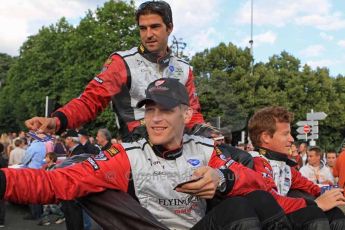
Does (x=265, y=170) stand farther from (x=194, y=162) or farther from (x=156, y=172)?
(x=156, y=172)

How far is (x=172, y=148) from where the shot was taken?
3.11 metres

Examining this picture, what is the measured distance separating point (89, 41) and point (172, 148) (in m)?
37.9

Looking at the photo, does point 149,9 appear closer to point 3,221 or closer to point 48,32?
point 3,221

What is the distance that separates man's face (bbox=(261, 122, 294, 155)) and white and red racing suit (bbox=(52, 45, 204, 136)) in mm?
635

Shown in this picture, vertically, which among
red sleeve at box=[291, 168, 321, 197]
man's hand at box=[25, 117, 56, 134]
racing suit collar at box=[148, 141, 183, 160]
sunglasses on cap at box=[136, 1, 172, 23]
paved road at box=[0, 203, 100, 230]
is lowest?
paved road at box=[0, 203, 100, 230]

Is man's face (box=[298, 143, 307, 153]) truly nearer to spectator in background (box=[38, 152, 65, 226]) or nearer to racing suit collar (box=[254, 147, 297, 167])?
spectator in background (box=[38, 152, 65, 226])

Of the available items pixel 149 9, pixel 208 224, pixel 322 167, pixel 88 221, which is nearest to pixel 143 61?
pixel 149 9

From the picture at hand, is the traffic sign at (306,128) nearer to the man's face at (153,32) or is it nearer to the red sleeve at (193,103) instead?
the red sleeve at (193,103)

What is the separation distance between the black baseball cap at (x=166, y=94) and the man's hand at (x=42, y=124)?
0.61m

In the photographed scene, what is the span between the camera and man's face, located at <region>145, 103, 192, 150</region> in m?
3.07

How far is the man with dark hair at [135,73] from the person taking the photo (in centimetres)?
380

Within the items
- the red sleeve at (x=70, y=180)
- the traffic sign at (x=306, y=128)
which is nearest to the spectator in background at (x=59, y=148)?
the red sleeve at (x=70, y=180)

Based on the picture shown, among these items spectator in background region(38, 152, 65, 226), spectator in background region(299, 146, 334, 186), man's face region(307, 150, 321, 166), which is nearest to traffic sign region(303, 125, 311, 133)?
spectator in background region(299, 146, 334, 186)

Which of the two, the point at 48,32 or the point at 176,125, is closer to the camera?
the point at 176,125
